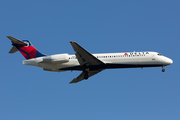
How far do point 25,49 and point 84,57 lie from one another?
7.81m

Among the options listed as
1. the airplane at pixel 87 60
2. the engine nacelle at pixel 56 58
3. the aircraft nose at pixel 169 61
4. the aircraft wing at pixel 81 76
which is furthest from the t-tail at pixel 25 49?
the aircraft nose at pixel 169 61

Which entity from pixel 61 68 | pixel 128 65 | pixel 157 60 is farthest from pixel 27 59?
pixel 157 60

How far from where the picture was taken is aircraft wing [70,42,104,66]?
30.5m

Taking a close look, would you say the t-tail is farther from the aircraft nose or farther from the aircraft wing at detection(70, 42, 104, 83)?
the aircraft nose

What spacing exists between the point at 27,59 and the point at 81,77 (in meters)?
8.14

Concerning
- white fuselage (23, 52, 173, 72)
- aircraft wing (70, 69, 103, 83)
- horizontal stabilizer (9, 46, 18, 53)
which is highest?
horizontal stabilizer (9, 46, 18, 53)

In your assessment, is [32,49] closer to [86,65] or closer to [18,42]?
[18,42]

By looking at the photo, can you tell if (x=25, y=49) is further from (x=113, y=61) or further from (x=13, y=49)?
(x=113, y=61)

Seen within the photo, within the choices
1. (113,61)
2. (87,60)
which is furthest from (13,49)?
(113,61)

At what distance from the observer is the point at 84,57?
3178cm

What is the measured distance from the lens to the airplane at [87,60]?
32.2m

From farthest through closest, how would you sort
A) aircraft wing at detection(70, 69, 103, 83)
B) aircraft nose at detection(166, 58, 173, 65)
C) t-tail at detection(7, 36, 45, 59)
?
aircraft wing at detection(70, 69, 103, 83), aircraft nose at detection(166, 58, 173, 65), t-tail at detection(7, 36, 45, 59)

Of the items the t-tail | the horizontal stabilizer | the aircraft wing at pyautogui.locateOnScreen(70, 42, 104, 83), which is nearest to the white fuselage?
the aircraft wing at pyautogui.locateOnScreen(70, 42, 104, 83)

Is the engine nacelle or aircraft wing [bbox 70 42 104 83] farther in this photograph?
the engine nacelle
